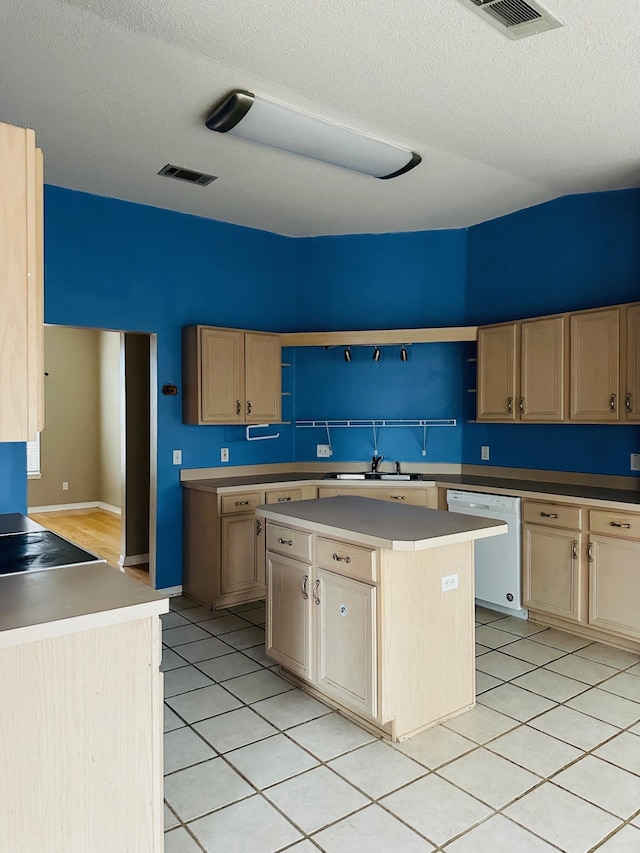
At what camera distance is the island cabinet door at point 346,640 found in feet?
8.62

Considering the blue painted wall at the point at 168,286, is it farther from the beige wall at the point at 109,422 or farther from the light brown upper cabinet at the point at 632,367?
the beige wall at the point at 109,422

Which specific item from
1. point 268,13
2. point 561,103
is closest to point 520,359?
point 561,103

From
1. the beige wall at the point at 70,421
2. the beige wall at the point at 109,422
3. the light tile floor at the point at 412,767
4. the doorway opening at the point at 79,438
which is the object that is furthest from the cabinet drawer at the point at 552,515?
the beige wall at the point at 70,421

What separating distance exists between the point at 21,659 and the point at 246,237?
4.16m

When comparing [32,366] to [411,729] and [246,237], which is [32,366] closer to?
[411,729]

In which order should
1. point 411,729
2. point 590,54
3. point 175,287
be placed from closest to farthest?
point 590,54 < point 411,729 < point 175,287

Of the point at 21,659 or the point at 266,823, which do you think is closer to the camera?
the point at 21,659

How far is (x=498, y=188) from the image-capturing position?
420 cm

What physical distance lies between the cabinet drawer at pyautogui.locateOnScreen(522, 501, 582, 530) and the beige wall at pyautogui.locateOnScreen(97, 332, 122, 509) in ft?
19.9

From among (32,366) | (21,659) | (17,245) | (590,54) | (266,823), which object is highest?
(590,54)

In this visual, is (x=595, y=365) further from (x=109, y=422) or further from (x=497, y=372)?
(x=109, y=422)

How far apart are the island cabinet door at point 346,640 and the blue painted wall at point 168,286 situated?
7.02ft

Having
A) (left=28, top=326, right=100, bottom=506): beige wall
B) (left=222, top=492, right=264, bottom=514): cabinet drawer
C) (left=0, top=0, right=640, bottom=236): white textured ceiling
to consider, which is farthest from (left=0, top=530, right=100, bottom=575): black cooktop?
(left=28, top=326, right=100, bottom=506): beige wall

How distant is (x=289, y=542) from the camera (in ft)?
10.2
